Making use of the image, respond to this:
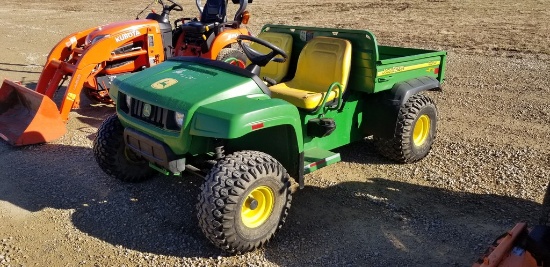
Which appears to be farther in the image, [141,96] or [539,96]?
[539,96]

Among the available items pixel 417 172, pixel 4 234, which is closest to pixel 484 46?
pixel 417 172

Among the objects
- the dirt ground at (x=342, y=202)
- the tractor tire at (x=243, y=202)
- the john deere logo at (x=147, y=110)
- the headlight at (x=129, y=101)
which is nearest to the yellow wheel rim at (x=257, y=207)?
the tractor tire at (x=243, y=202)

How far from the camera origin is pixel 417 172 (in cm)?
510

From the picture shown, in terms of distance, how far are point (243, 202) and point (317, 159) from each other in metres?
0.97

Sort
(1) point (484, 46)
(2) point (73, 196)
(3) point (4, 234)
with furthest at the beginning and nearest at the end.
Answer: (1) point (484, 46) < (2) point (73, 196) < (3) point (4, 234)

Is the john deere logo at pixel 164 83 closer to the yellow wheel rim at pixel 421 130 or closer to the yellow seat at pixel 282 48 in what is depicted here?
the yellow seat at pixel 282 48

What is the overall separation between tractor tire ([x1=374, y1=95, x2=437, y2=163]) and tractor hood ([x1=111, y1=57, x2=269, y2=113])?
5.49 feet

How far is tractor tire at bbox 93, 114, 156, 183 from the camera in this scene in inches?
175

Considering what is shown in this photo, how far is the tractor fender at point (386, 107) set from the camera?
486 cm

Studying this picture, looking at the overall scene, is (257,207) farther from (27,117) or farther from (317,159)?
(27,117)

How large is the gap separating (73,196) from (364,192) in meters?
2.52

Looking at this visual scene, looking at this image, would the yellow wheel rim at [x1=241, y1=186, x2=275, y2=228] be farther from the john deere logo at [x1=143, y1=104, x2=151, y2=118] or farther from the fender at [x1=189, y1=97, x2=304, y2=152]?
the john deere logo at [x1=143, y1=104, x2=151, y2=118]

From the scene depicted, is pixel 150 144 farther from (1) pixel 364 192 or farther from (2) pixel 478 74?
(2) pixel 478 74

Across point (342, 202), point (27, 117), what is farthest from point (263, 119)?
point (27, 117)
